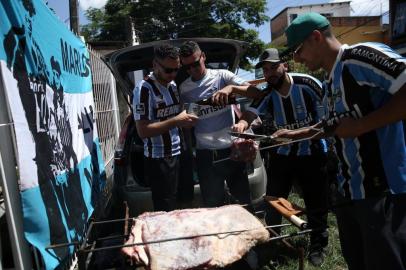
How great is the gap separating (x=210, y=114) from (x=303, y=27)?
1.73 meters

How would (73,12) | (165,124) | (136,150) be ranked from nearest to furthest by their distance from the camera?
(165,124)
(136,150)
(73,12)

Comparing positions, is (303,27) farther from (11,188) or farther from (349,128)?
(11,188)

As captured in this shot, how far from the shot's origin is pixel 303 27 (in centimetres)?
246

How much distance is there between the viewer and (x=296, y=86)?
4.06 meters

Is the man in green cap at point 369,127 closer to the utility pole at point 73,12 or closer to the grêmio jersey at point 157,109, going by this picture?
the grêmio jersey at point 157,109

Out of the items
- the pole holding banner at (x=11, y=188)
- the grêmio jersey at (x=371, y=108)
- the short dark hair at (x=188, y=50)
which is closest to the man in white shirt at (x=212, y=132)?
the short dark hair at (x=188, y=50)

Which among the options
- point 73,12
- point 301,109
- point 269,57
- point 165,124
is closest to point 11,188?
point 165,124

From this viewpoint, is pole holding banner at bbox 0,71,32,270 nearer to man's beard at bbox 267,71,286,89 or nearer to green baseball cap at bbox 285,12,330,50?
green baseball cap at bbox 285,12,330,50

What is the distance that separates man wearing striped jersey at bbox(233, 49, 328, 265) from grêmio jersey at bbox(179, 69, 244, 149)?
0.22 m

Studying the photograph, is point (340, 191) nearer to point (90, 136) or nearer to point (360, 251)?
point (360, 251)

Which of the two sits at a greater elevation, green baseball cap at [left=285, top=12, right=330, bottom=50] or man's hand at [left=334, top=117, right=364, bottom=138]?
green baseball cap at [left=285, top=12, right=330, bottom=50]

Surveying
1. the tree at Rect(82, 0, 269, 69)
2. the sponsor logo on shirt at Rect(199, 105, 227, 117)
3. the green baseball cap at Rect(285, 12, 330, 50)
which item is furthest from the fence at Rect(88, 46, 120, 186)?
the tree at Rect(82, 0, 269, 69)

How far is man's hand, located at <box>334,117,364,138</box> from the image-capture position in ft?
7.26

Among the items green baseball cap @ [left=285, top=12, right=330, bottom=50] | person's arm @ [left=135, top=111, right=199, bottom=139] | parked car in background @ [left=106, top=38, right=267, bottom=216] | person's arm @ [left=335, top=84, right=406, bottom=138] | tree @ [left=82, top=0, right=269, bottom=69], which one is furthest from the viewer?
tree @ [left=82, top=0, right=269, bottom=69]
